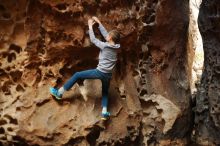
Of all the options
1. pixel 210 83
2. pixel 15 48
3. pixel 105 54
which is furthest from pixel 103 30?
pixel 210 83

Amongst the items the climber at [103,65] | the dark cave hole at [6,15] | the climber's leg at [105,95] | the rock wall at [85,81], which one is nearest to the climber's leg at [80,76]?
the climber at [103,65]

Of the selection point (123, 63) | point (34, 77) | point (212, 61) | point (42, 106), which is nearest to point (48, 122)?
point (42, 106)

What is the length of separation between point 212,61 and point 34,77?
8.01 ft

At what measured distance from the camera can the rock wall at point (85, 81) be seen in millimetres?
4906

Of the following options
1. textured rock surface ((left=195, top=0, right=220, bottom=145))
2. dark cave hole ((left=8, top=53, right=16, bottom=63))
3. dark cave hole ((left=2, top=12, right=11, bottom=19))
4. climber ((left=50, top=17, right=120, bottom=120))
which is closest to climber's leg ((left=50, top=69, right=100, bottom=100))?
climber ((left=50, top=17, right=120, bottom=120))

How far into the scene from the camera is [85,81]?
520cm

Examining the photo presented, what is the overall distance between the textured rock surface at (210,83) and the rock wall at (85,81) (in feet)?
1.00

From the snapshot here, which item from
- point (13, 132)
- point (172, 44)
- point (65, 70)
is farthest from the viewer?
point (172, 44)

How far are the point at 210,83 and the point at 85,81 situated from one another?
1768 millimetres

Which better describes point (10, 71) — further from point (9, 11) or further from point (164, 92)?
point (164, 92)

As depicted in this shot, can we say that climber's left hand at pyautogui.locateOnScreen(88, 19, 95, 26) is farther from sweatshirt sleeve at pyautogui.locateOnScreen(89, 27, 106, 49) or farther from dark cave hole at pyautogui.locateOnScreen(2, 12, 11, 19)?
dark cave hole at pyautogui.locateOnScreen(2, 12, 11, 19)

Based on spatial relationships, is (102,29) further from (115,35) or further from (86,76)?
(86,76)

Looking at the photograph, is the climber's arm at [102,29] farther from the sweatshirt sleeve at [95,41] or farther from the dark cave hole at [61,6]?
the dark cave hole at [61,6]

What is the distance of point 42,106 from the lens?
498 cm
